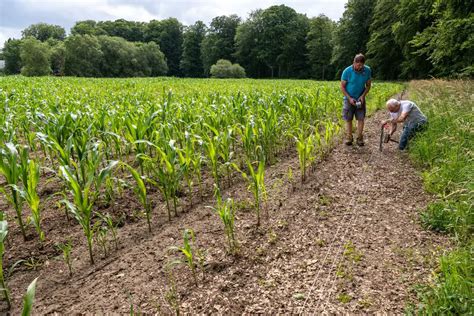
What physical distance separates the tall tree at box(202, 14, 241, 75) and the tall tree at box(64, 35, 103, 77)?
2926 centimetres

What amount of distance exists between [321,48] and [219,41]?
2988cm

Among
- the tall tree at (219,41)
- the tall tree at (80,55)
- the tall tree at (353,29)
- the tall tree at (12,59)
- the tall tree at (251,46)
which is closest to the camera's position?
the tall tree at (353,29)

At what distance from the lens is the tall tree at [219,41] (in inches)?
3059

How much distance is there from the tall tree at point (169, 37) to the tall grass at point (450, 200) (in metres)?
90.2

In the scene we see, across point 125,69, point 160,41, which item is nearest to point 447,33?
point 125,69

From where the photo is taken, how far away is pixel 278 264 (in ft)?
9.47

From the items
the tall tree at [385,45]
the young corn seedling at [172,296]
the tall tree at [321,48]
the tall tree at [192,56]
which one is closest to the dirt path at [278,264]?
the young corn seedling at [172,296]

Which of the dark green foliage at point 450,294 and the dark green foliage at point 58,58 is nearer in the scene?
the dark green foliage at point 450,294

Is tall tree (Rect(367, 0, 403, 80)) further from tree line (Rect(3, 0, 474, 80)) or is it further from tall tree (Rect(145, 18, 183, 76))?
tall tree (Rect(145, 18, 183, 76))

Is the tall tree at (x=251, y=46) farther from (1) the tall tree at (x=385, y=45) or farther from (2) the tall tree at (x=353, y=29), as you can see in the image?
(1) the tall tree at (x=385, y=45)

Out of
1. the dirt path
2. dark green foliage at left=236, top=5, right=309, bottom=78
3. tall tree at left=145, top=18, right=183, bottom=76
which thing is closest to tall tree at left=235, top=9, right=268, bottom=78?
dark green foliage at left=236, top=5, right=309, bottom=78

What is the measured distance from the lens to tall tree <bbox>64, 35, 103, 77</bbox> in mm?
53000

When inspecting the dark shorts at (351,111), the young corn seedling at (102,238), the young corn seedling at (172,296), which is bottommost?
the young corn seedling at (172,296)

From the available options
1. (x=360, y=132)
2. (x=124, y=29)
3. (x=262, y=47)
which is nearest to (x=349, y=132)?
(x=360, y=132)
